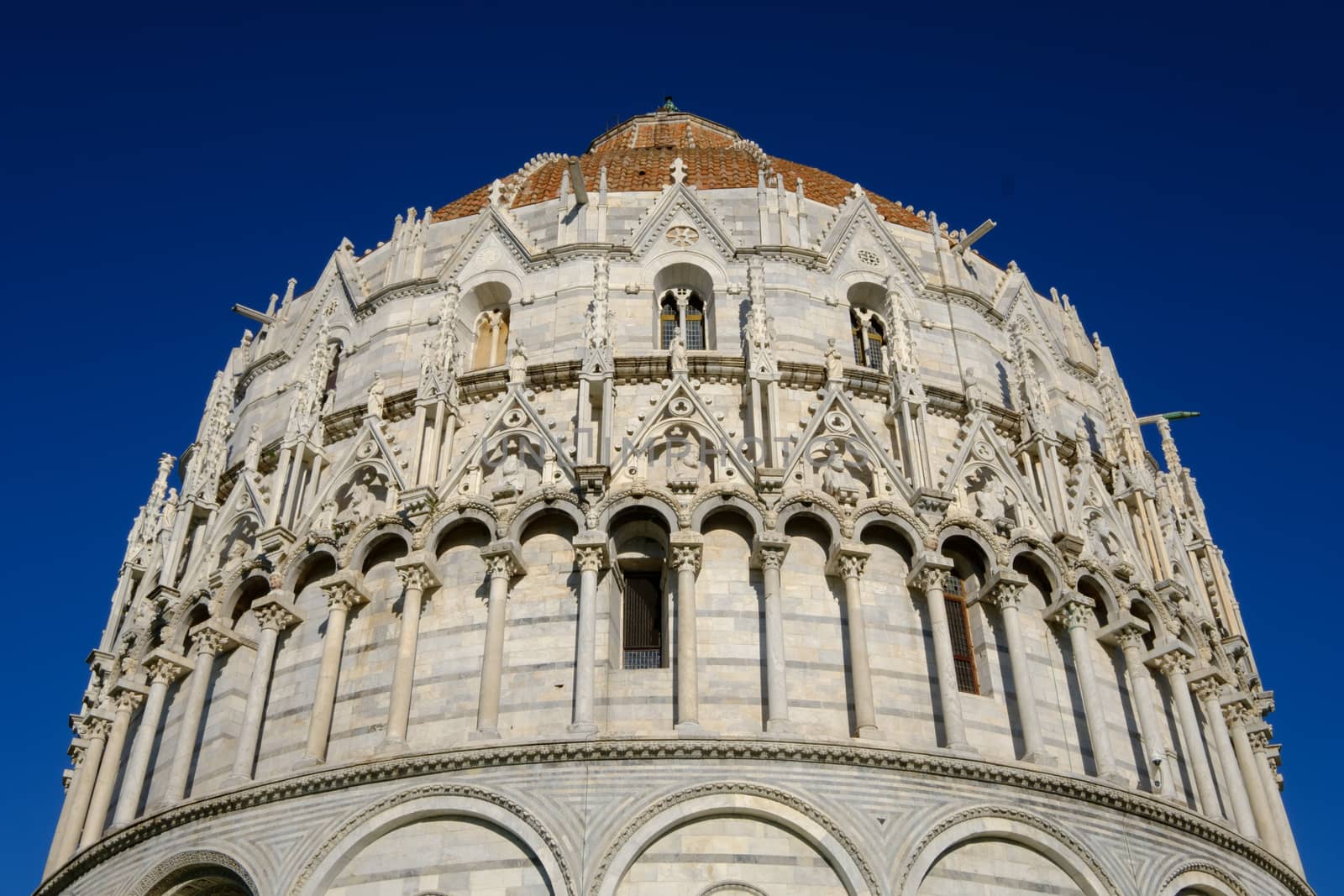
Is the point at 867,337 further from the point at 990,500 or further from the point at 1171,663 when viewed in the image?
the point at 1171,663

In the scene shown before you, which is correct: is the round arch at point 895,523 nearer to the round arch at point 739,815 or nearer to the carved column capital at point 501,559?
the round arch at point 739,815

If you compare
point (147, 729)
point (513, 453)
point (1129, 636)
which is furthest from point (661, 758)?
point (147, 729)

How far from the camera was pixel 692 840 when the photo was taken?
18031mm

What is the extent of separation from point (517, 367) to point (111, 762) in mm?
9783

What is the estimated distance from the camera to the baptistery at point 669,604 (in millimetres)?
18453

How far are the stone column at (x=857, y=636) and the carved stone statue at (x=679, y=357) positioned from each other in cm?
440

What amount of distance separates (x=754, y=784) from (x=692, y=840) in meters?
1.14

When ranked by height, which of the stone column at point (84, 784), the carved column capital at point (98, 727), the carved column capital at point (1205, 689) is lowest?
the stone column at point (84, 784)

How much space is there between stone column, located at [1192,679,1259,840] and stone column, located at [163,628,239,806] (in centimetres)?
1718

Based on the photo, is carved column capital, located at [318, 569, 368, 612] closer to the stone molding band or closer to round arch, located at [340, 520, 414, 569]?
round arch, located at [340, 520, 414, 569]

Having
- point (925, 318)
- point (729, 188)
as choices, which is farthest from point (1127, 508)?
point (729, 188)

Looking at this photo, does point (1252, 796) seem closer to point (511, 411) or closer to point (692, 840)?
point (692, 840)

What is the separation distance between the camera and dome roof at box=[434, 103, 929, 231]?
28.6 m

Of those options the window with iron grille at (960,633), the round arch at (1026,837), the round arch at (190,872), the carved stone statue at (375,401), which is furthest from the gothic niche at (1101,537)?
the round arch at (190,872)
